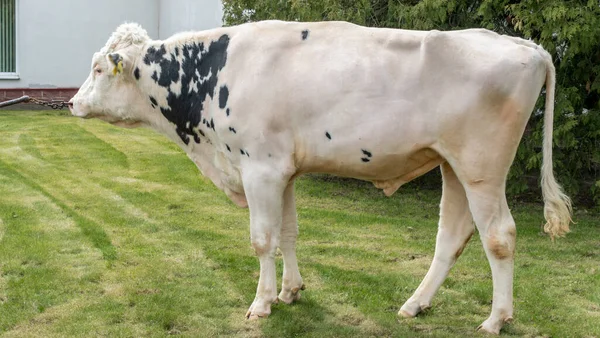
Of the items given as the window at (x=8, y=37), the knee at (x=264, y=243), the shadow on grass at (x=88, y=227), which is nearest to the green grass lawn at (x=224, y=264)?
the shadow on grass at (x=88, y=227)

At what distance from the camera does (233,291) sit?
7.29 meters

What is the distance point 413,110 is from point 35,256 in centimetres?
421

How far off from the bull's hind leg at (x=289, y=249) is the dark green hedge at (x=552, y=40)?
13.9 ft

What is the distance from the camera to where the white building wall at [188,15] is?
19766mm

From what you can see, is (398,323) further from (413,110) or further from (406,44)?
(406,44)

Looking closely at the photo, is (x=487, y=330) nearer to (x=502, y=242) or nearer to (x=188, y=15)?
(x=502, y=242)

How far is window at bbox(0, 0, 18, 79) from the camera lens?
75.1 feet

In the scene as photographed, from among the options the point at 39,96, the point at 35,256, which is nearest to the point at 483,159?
the point at 35,256

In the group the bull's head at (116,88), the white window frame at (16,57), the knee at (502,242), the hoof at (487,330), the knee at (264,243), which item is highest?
the bull's head at (116,88)

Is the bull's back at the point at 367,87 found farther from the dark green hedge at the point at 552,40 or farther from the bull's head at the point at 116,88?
the dark green hedge at the point at 552,40

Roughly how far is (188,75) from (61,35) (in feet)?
56.5

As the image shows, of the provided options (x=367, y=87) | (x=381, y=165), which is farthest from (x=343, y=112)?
(x=381, y=165)

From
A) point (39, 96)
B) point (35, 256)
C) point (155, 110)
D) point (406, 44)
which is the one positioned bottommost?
point (39, 96)

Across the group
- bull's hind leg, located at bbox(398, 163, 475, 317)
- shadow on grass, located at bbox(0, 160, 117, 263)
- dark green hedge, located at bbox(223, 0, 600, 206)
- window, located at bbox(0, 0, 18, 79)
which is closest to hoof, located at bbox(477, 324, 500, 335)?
bull's hind leg, located at bbox(398, 163, 475, 317)
